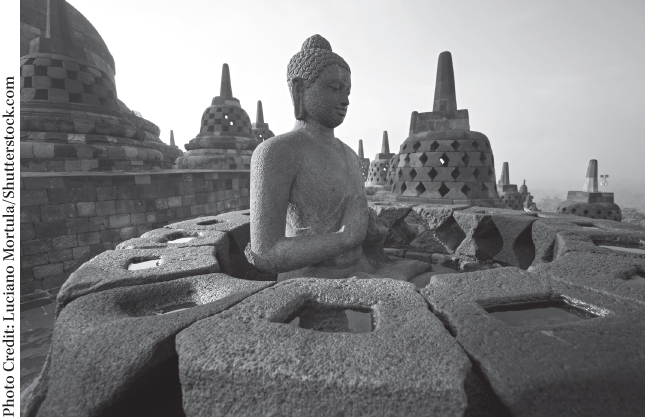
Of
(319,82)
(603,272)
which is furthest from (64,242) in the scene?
(603,272)

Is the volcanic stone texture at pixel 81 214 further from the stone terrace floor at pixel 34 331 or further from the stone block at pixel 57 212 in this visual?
the stone terrace floor at pixel 34 331

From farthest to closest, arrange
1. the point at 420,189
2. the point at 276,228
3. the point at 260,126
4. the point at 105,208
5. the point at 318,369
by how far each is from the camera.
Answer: the point at 260,126 < the point at 105,208 < the point at 420,189 < the point at 276,228 < the point at 318,369

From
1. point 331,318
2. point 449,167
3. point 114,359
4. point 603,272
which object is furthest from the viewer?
point 449,167

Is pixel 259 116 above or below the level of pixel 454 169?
above

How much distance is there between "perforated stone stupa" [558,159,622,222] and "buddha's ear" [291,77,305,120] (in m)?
8.70

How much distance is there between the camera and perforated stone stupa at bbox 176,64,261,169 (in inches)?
403

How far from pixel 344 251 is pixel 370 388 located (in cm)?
113

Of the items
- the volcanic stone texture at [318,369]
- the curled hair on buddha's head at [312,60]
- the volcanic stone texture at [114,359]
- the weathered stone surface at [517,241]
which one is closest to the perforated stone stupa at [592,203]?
the weathered stone surface at [517,241]

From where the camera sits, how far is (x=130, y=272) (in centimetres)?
→ 146

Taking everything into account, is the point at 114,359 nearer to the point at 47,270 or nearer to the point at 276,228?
the point at 276,228

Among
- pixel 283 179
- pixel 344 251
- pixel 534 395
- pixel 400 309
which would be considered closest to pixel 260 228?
pixel 283 179

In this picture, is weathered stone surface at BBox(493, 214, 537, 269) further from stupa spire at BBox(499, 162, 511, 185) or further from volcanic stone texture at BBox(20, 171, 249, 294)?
stupa spire at BBox(499, 162, 511, 185)

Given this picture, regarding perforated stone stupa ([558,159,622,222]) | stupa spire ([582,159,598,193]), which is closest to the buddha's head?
perforated stone stupa ([558,159,622,222])

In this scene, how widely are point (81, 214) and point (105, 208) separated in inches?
14.6
